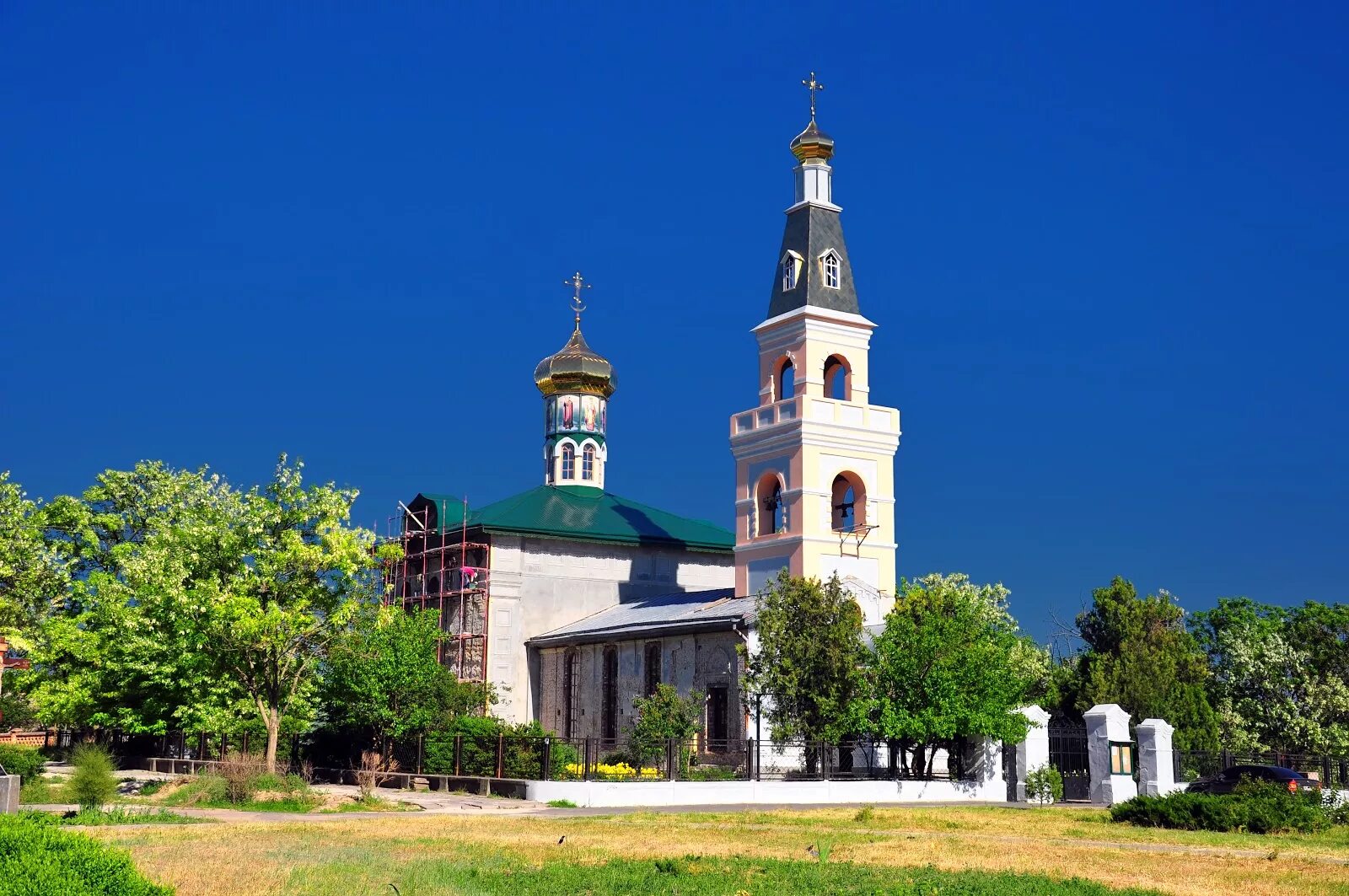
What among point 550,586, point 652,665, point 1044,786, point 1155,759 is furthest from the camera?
point 550,586

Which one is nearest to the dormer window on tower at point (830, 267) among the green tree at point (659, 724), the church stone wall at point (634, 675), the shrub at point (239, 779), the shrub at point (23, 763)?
the church stone wall at point (634, 675)

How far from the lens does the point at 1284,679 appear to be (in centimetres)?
4844

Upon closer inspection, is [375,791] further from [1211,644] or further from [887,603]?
[1211,644]

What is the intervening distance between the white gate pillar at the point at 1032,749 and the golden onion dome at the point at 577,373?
992 inches

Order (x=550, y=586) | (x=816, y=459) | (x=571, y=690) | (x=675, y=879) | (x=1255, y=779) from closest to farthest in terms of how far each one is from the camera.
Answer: (x=675, y=879) → (x=1255, y=779) → (x=816, y=459) → (x=571, y=690) → (x=550, y=586)

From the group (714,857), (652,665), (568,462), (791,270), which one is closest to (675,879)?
(714,857)

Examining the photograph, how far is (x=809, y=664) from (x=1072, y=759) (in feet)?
23.6

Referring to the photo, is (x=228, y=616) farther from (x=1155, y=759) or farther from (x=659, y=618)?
(x=1155, y=759)

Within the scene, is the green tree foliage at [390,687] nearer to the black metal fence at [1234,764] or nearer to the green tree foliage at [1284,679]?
the black metal fence at [1234,764]

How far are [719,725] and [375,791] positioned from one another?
10.6m

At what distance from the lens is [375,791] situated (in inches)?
1347

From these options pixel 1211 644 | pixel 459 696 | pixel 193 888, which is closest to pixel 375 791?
pixel 459 696

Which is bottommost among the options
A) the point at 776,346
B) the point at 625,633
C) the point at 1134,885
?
the point at 1134,885

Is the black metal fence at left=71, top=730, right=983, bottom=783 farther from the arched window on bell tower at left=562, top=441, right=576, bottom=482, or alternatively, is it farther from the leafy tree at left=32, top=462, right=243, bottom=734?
the arched window on bell tower at left=562, top=441, right=576, bottom=482
